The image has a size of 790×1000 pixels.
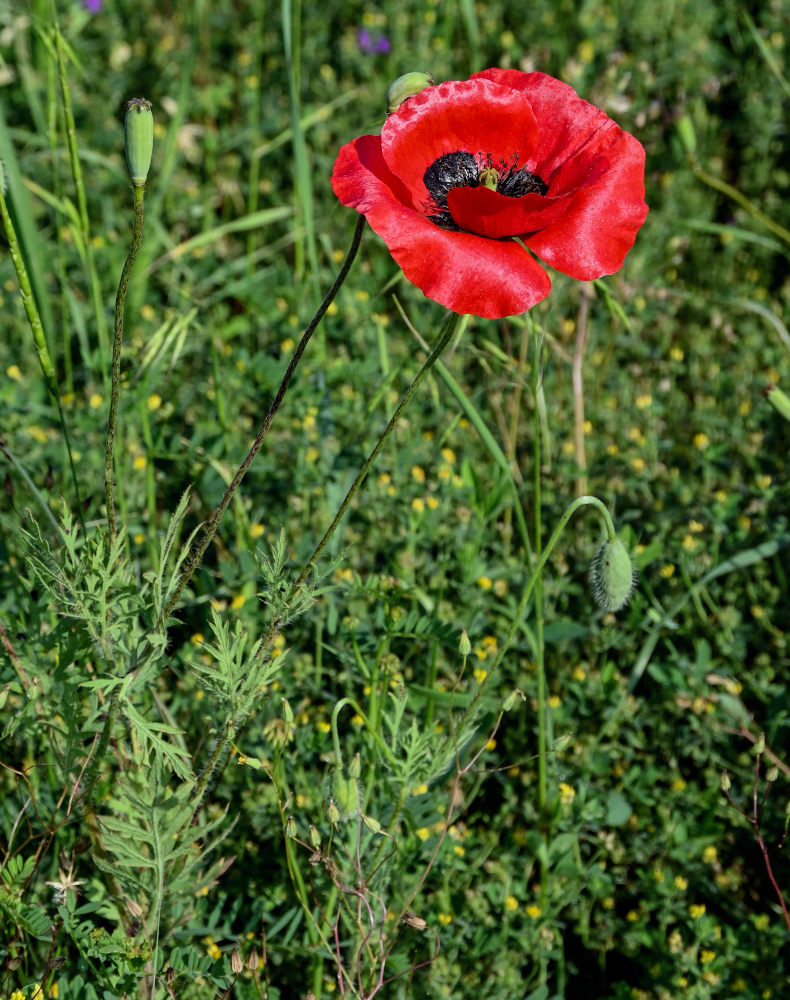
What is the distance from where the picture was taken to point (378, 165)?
144 cm

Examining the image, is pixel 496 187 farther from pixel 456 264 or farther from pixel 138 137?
pixel 138 137

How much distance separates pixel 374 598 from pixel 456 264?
1.18 metres

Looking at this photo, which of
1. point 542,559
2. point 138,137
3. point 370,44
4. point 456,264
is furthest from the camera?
point 370,44

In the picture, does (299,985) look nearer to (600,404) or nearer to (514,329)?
(600,404)

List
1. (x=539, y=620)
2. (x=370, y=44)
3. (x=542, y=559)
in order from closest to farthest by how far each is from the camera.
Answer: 1. (x=542, y=559)
2. (x=539, y=620)
3. (x=370, y=44)

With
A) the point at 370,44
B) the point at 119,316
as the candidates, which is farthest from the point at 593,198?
the point at 370,44

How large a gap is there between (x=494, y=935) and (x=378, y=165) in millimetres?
1522

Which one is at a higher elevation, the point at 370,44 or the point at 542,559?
the point at 370,44

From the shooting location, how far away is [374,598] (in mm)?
2336

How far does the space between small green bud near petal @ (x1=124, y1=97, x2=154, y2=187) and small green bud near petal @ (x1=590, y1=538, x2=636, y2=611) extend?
0.92 m

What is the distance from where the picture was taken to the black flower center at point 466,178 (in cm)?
152

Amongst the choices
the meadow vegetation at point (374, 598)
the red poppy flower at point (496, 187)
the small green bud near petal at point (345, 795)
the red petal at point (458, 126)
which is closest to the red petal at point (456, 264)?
the red poppy flower at point (496, 187)

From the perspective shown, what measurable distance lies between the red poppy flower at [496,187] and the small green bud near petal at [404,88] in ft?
0.07

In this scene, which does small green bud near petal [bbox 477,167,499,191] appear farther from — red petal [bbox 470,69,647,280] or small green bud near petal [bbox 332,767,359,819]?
small green bud near petal [bbox 332,767,359,819]
